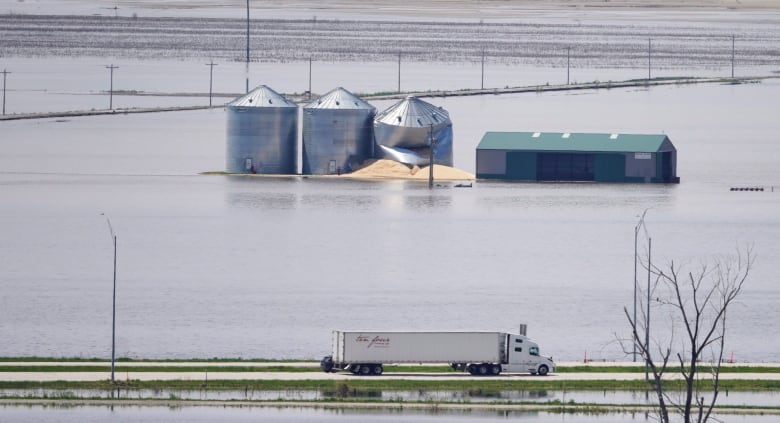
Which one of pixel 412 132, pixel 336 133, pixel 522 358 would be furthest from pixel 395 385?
pixel 336 133

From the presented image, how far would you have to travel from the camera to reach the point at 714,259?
81.1 metres

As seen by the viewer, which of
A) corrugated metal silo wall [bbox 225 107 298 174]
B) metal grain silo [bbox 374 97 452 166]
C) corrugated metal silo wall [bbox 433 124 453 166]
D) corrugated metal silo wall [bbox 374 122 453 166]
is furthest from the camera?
corrugated metal silo wall [bbox 433 124 453 166]

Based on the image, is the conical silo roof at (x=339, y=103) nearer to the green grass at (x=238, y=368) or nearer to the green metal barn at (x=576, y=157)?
the green metal barn at (x=576, y=157)

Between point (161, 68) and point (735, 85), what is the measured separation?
2156 inches

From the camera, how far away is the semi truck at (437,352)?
170 ft

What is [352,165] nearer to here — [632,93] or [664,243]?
[664,243]

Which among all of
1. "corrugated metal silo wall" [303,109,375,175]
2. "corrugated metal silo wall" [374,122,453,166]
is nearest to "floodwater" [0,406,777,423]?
"corrugated metal silo wall" [374,122,453,166]

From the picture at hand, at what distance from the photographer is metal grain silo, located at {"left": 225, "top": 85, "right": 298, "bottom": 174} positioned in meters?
103

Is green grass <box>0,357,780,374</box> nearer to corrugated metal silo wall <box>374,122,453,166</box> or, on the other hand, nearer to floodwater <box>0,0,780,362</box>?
floodwater <box>0,0,780,362</box>

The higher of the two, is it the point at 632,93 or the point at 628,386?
the point at 632,93

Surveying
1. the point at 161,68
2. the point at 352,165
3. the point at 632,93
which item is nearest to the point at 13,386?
the point at 352,165

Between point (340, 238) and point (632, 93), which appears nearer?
point (340, 238)

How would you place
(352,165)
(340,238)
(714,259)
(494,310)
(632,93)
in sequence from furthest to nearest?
(632,93)
(352,165)
(340,238)
(714,259)
(494,310)

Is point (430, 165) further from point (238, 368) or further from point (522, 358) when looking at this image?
point (238, 368)
